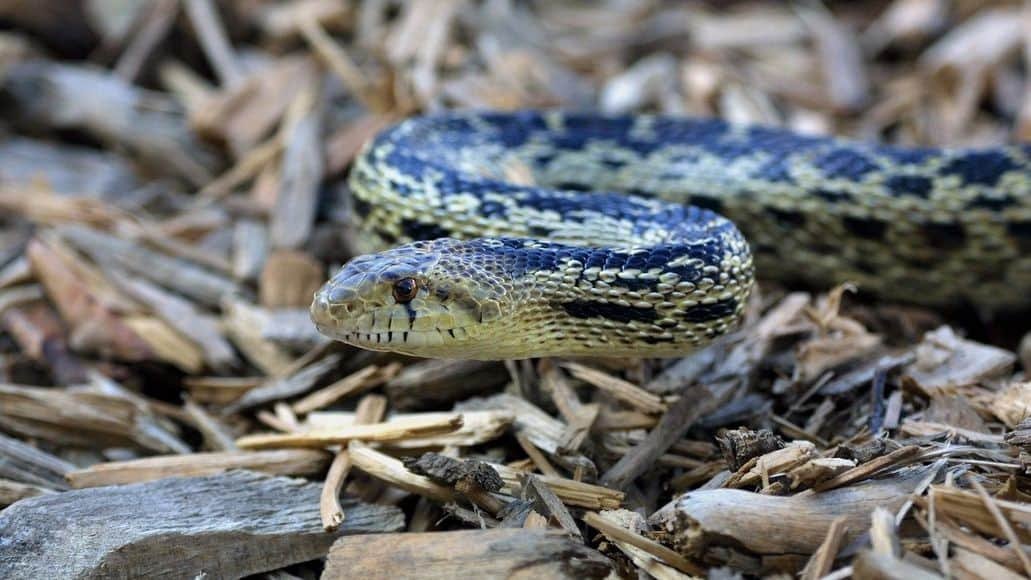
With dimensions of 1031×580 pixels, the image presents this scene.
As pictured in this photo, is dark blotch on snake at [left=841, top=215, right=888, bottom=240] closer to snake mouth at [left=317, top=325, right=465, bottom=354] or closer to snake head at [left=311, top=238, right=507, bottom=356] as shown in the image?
snake head at [left=311, top=238, right=507, bottom=356]

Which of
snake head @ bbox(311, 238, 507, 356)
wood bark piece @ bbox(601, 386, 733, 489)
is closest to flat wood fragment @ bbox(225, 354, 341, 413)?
snake head @ bbox(311, 238, 507, 356)

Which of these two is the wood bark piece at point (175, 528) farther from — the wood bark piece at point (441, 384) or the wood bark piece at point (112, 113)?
the wood bark piece at point (112, 113)

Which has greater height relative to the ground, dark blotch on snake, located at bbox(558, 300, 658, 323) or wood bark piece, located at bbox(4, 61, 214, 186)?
dark blotch on snake, located at bbox(558, 300, 658, 323)

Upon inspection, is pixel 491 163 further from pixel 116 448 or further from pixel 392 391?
pixel 116 448

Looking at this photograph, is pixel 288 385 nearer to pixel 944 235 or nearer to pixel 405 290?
pixel 405 290

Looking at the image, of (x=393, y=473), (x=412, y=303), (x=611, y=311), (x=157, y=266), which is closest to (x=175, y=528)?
(x=393, y=473)

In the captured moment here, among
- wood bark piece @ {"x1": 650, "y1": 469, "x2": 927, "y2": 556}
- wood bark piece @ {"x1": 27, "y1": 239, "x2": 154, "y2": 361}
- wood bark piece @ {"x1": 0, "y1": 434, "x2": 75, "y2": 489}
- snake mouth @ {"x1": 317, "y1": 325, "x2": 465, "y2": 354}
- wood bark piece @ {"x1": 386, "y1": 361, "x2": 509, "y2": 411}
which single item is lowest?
wood bark piece @ {"x1": 0, "y1": 434, "x2": 75, "y2": 489}
